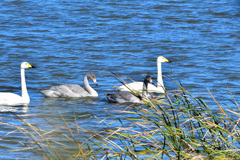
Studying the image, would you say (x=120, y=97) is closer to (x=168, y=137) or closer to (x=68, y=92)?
(x=68, y=92)

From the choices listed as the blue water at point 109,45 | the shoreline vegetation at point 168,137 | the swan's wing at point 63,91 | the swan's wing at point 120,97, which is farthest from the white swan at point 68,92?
the shoreline vegetation at point 168,137

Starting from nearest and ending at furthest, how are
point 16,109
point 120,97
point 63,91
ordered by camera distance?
point 16,109
point 120,97
point 63,91

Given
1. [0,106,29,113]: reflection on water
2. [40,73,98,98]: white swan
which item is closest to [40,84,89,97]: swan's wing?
[40,73,98,98]: white swan

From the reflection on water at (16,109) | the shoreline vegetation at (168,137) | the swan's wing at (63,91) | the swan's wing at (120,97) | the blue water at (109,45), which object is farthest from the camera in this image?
the blue water at (109,45)

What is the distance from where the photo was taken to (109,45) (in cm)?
1806

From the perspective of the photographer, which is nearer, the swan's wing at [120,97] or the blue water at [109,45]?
the swan's wing at [120,97]

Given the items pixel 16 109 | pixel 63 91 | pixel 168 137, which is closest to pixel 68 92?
pixel 63 91

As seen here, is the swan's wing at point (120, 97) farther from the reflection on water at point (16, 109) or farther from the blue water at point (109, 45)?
the reflection on water at point (16, 109)

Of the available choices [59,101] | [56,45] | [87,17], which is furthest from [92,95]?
[87,17]

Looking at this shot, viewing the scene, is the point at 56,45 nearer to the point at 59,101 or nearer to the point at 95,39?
the point at 95,39

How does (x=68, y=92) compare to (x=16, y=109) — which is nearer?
(x=16, y=109)

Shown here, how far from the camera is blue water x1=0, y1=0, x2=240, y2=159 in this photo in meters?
12.7

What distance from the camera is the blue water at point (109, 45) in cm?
1269

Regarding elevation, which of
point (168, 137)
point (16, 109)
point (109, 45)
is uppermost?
point (168, 137)
